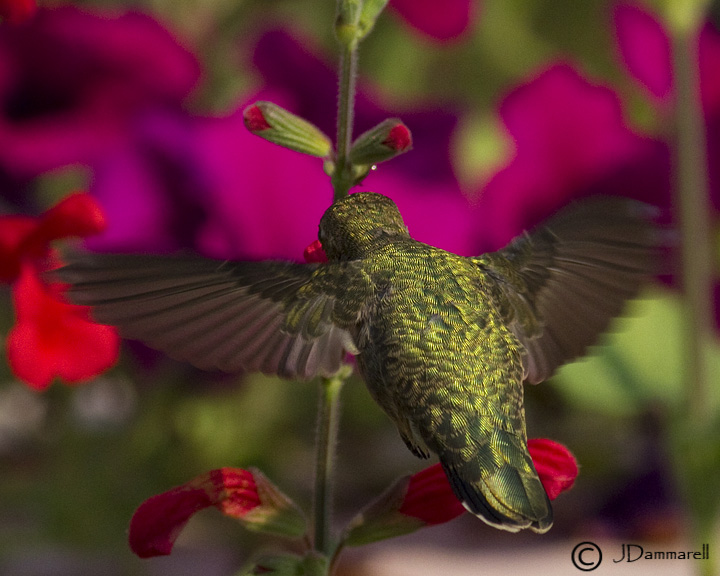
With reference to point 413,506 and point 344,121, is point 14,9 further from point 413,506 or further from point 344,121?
point 413,506

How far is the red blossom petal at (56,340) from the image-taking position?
0.71m

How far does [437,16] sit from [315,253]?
2.23 ft

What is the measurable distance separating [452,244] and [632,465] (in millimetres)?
538

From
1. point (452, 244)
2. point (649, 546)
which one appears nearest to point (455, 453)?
point (452, 244)

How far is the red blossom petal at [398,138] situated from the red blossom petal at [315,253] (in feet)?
0.26

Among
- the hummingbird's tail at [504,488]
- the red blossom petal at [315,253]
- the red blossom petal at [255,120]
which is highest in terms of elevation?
the red blossom petal at [255,120]

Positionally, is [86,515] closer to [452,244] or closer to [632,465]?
[452,244]

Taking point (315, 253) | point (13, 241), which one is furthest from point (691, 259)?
point (13, 241)

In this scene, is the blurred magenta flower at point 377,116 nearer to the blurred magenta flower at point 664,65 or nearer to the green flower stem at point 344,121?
the blurred magenta flower at point 664,65

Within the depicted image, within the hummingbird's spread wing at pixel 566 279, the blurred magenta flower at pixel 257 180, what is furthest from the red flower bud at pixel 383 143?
the blurred magenta flower at pixel 257 180

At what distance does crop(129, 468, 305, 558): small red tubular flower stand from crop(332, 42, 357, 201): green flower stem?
0.60ft

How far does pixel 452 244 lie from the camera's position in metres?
0.99

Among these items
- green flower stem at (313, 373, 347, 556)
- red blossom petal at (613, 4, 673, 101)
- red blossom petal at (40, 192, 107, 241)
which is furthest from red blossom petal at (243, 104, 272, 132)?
red blossom petal at (613, 4, 673, 101)

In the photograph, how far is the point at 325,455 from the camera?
567 mm
